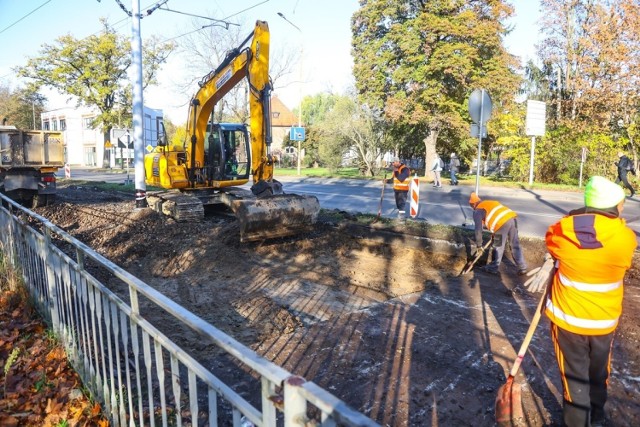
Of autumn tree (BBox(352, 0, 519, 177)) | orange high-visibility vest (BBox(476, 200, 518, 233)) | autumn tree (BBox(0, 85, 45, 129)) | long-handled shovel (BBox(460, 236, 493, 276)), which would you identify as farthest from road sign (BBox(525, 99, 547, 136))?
autumn tree (BBox(0, 85, 45, 129))

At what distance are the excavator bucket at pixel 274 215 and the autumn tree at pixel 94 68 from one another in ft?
127

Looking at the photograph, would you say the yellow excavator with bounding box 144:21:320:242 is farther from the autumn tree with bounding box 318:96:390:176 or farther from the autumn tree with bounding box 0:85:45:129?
the autumn tree with bounding box 0:85:45:129

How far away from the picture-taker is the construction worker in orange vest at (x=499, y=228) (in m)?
6.70

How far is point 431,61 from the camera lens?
25.4 m

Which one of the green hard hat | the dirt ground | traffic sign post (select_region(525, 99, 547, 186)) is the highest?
traffic sign post (select_region(525, 99, 547, 186))

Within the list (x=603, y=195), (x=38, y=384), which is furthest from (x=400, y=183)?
(x=38, y=384)

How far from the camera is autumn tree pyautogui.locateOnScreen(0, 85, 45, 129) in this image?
55.8 meters

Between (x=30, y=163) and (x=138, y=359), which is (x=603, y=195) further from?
(x=30, y=163)

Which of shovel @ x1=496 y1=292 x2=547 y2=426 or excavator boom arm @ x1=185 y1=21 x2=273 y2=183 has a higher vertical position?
excavator boom arm @ x1=185 y1=21 x2=273 y2=183

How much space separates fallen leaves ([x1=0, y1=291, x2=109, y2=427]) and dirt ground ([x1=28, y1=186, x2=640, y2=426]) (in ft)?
3.68

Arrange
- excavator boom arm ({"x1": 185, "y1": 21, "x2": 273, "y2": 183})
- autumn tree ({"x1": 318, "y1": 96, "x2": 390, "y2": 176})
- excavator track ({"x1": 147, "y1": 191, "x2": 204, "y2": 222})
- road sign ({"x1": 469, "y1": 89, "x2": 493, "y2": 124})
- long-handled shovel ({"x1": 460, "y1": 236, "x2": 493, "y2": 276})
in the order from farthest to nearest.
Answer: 1. autumn tree ({"x1": 318, "y1": 96, "x2": 390, "y2": 176})
2. excavator track ({"x1": 147, "y1": 191, "x2": 204, "y2": 222})
3. road sign ({"x1": 469, "y1": 89, "x2": 493, "y2": 124})
4. excavator boom arm ({"x1": 185, "y1": 21, "x2": 273, "y2": 183})
5. long-handled shovel ({"x1": 460, "y1": 236, "x2": 493, "y2": 276})

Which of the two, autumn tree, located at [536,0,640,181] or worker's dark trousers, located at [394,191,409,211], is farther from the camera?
autumn tree, located at [536,0,640,181]

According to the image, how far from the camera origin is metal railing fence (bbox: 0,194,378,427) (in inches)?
59.0

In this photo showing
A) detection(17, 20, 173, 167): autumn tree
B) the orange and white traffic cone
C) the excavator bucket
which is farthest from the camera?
detection(17, 20, 173, 167): autumn tree
